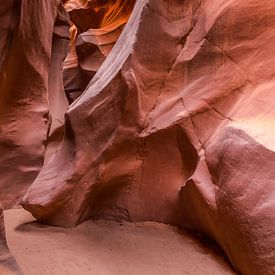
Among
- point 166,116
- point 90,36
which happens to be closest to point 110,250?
point 166,116

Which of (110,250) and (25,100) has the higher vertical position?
(25,100)

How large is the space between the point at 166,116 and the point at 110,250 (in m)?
0.98

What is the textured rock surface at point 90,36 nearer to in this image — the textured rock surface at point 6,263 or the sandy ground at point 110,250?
the sandy ground at point 110,250

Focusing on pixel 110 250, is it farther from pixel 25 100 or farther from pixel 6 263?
pixel 25 100

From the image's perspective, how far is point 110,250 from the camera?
2.85 m

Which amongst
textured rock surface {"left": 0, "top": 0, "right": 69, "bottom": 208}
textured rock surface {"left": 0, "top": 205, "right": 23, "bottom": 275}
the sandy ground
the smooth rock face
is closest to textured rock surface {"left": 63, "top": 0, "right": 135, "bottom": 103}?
textured rock surface {"left": 0, "top": 0, "right": 69, "bottom": 208}

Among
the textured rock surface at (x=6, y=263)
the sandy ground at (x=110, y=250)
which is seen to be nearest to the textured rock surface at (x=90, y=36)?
the sandy ground at (x=110, y=250)

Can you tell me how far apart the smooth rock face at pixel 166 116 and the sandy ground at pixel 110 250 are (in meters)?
0.12

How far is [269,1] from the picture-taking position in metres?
3.05

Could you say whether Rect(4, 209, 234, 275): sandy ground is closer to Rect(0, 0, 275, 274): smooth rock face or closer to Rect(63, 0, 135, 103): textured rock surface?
Rect(0, 0, 275, 274): smooth rock face

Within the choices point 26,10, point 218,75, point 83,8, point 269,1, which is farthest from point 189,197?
point 83,8

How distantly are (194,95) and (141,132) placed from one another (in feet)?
1.48

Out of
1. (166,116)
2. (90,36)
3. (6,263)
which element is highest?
(90,36)

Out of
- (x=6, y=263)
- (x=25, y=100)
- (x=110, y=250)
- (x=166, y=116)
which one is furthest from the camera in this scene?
(x=25, y=100)
